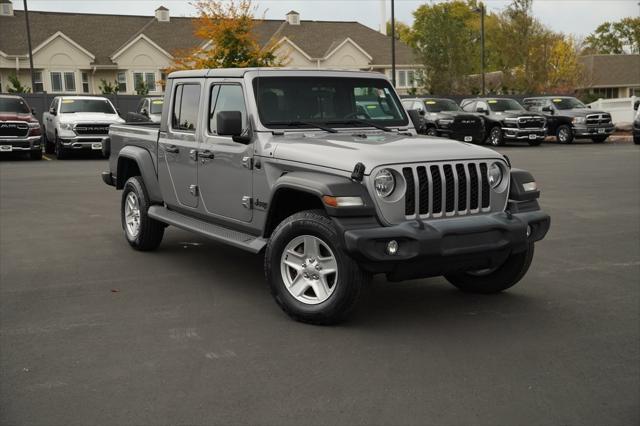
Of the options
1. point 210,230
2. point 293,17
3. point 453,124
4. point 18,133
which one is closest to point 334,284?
point 210,230

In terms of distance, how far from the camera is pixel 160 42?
55.8m

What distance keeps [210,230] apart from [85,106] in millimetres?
19557

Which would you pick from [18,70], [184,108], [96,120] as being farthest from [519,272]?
[18,70]

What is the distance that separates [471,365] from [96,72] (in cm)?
5298

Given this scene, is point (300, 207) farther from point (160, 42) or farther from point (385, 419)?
point (160, 42)

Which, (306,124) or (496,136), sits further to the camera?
(496,136)

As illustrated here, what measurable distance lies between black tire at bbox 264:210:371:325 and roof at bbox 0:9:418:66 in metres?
47.9

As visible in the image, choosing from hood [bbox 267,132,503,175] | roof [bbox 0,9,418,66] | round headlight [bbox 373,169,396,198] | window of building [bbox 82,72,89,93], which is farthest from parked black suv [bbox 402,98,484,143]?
window of building [bbox 82,72,89,93]

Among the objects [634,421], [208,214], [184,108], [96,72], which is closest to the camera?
[634,421]

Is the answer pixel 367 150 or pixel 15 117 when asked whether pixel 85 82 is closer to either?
pixel 15 117

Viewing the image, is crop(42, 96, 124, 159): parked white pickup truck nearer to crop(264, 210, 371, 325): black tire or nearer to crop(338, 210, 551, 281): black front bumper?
crop(264, 210, 371, 325): black tire

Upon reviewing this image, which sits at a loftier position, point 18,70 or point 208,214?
point 18,70

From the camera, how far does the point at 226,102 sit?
7.29 meters

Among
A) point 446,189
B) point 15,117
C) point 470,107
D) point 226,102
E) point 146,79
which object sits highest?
point 146,79
